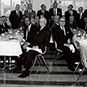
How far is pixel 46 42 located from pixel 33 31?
2.34ft

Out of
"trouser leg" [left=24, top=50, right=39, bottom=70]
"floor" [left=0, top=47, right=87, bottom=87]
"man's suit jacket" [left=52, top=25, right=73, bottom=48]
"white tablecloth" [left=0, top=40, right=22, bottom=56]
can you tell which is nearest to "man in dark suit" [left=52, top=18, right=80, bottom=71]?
"man's suit jacket" [left=52, top=25, right=73, bottom=48]

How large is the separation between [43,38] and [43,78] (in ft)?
2.94

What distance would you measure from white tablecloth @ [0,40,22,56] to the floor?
0.48 meters

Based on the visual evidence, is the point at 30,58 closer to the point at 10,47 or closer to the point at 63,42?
the point at 10,47

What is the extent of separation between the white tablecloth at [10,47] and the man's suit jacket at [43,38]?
1.33 feet

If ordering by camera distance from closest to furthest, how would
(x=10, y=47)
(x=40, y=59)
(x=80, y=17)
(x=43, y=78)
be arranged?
1. (x=43, y=78)
2. (x=10, y=47)
3. (x=40, y=59)
4. (x=80, y=17)

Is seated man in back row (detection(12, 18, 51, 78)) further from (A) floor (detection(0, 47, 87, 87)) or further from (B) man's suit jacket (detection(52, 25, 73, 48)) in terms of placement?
(B) man's suit jacket (detection(52, 25, 73, 48))

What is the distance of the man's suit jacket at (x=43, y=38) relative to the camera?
546 centimetres

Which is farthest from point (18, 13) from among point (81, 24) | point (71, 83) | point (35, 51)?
point (71, 83)

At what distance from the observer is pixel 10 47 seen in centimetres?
544

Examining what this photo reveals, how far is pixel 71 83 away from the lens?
488 cm

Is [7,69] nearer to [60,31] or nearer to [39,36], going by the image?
[39,36]

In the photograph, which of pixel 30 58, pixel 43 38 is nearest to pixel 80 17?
pixel 43 38

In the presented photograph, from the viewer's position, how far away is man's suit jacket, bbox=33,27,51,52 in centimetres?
546
